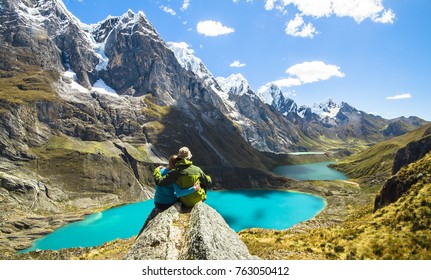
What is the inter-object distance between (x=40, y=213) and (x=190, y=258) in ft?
465

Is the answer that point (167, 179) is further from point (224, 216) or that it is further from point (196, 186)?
point (224, 216)

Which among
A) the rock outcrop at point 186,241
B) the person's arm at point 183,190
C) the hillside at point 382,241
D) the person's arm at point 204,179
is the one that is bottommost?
the hillside at point 382,241

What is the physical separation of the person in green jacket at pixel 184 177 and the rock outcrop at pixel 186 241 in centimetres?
111

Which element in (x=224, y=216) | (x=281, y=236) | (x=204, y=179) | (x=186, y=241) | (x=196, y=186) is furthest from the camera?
(x=224, y=216)

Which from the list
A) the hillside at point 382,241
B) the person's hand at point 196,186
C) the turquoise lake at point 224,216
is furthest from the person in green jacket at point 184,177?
the turquoise lake at point 224,216

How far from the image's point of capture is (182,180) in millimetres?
15414

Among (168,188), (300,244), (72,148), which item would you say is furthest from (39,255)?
(72,148)

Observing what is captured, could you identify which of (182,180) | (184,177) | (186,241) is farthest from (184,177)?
(186,241)

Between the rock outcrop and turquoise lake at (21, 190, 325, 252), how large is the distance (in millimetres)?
94083

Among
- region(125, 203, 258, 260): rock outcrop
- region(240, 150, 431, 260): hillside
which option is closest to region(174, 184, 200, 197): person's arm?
region(125, 203, 258, 260): rock outcrop

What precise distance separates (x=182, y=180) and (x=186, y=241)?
11.8 feet

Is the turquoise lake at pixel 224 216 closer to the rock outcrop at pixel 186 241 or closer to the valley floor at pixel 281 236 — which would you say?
the valley floor at pixel 281 236

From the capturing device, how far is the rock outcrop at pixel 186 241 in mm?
11249

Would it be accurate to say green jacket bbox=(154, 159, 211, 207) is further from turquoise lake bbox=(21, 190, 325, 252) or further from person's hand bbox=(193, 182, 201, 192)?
turquoise lake bbox=(21, 190, 325, 252)
